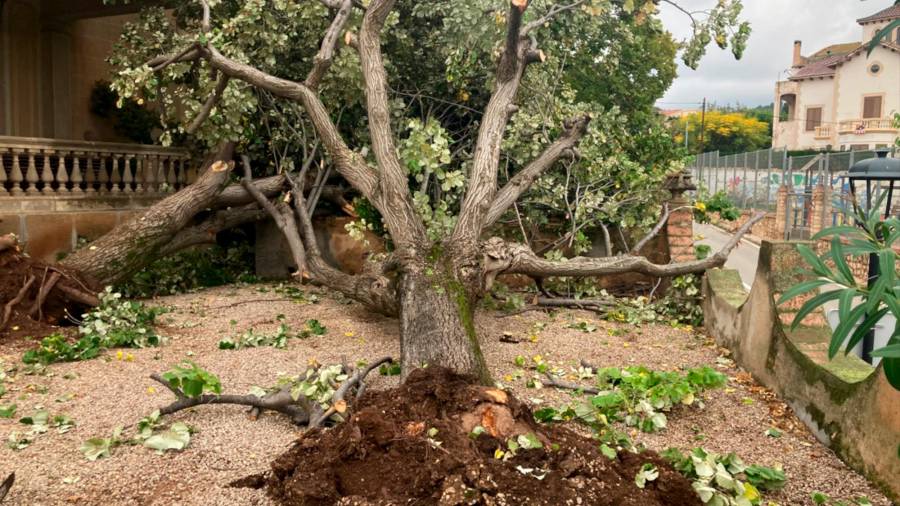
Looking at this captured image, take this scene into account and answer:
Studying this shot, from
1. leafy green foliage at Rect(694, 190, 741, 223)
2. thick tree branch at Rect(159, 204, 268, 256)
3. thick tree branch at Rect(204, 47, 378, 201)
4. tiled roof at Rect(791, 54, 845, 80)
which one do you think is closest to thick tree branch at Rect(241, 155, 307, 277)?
thick tree branch at Rect(159, 204, 268, 256)

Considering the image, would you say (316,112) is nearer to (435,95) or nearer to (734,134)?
(435,95)

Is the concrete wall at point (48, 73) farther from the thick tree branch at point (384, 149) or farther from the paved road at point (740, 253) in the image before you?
the paved road at point (740, 253)

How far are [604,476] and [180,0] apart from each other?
29.1 ft

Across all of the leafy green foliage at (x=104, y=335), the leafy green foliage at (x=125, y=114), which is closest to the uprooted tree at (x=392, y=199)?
the leafy green foliage at (x=104, y=335)

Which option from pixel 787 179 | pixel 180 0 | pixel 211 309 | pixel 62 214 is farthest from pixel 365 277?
pixel 787 179

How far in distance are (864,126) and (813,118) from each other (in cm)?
352

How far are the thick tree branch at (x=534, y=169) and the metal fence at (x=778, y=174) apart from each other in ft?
18.4

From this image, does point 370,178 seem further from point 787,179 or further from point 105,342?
point 787,179

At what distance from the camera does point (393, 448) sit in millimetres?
3125

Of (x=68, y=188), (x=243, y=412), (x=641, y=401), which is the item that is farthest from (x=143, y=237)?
(x=641, y=401)

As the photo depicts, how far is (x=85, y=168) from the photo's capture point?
8875 mm

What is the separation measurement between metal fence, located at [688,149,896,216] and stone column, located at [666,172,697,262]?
4.43m

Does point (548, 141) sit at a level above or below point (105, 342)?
above

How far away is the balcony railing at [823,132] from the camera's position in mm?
40688
